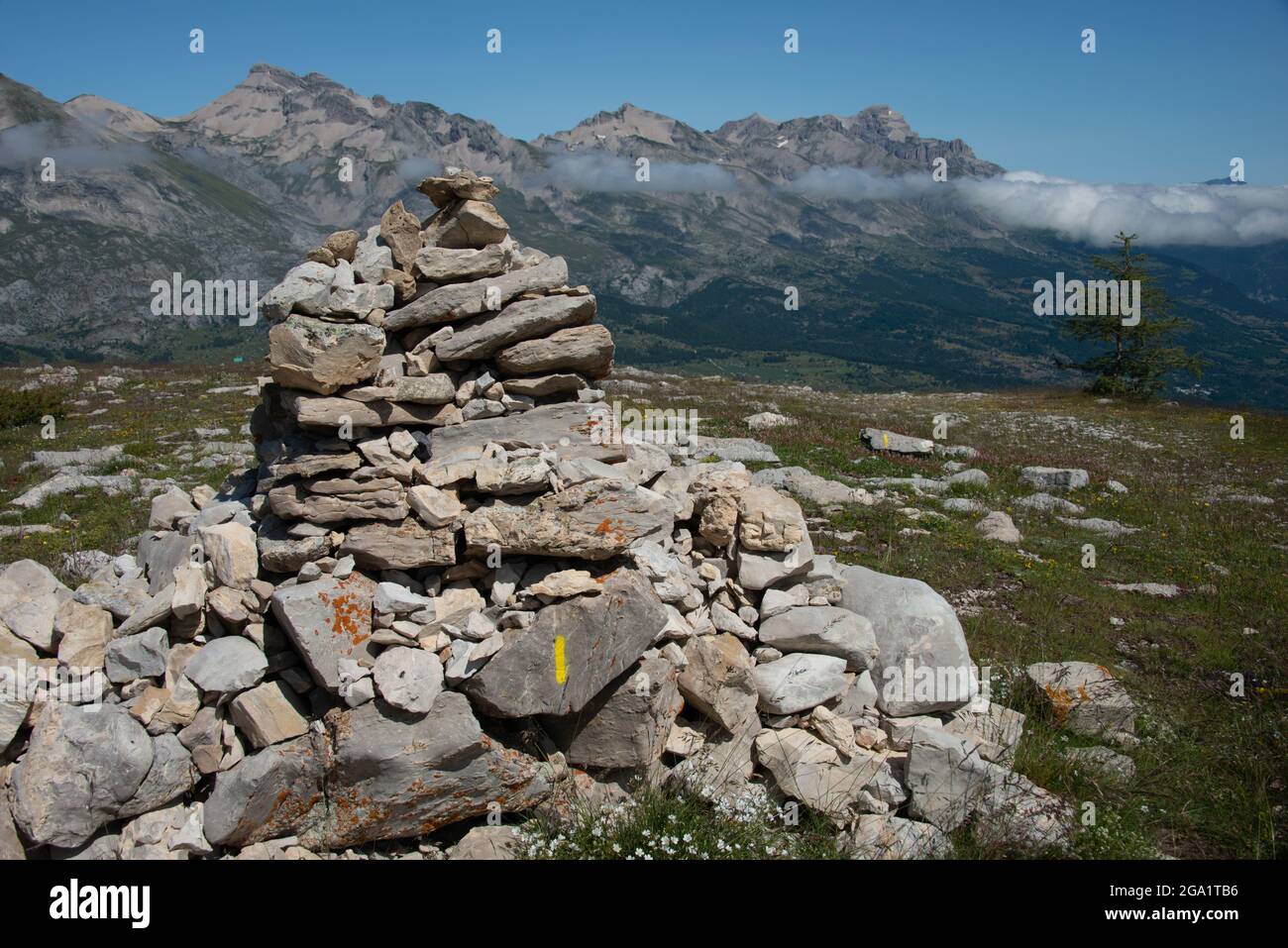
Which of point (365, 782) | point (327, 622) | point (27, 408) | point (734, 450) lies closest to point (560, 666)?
point (365, 782)

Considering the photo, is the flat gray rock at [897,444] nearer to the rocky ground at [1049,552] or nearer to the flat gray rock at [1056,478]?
the rocky ground at [1049,552]

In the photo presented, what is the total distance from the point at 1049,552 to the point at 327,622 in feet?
57.6

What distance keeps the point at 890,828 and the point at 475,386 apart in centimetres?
791

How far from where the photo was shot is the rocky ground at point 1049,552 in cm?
824

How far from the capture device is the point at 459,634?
8.39m

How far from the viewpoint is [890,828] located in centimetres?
791

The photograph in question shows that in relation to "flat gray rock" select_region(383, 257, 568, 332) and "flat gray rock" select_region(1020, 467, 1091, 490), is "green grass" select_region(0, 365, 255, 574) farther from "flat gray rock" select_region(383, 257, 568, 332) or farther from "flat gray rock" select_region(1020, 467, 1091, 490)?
"flat gray rock" select_region(1020, 467, 1091, 490)

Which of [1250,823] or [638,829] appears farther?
[1250,823]

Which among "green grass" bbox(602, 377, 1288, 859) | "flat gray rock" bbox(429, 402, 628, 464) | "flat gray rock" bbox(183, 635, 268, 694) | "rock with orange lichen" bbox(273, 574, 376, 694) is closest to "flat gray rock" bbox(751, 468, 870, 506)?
"green grass" bbox(602, 377, 1288, 859)

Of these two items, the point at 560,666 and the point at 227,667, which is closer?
the point at 227,667

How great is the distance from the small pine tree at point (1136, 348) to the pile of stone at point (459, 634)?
6235 centimetres

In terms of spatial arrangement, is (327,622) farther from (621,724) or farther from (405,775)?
(621,724)

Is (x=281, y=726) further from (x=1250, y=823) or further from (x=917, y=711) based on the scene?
(x=1250, y=823)
